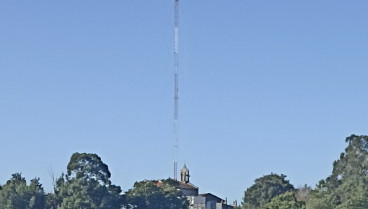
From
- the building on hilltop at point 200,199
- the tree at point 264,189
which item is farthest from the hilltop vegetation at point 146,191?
the building on hilltop at point 200,199

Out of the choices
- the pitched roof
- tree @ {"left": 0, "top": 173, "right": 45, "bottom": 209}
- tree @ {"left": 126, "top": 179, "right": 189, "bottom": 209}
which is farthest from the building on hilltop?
tree @ {"left": 0, "top": 173, "right": 45, "bottom": 209}

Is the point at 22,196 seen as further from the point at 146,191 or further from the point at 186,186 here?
the point at 186,186

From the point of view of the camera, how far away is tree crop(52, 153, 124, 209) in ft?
241

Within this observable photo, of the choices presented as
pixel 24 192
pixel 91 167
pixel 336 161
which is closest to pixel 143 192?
pixel 91 167

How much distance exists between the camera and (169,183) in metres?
83.6

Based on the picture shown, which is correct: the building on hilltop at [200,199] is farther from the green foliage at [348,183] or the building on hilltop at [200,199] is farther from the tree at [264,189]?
the green foliage at [348,183]

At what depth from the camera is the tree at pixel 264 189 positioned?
8350 cm

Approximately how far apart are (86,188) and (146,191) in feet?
20.7

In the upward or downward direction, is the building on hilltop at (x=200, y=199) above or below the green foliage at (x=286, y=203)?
above

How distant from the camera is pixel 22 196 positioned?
75375 mm

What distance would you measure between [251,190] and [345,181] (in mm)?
18607

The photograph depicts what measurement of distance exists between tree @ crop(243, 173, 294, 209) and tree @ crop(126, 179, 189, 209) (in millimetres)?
7101

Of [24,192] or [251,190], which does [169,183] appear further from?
[24,192]

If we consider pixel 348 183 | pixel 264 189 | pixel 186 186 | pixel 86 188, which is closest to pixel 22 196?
pixel 86 188
